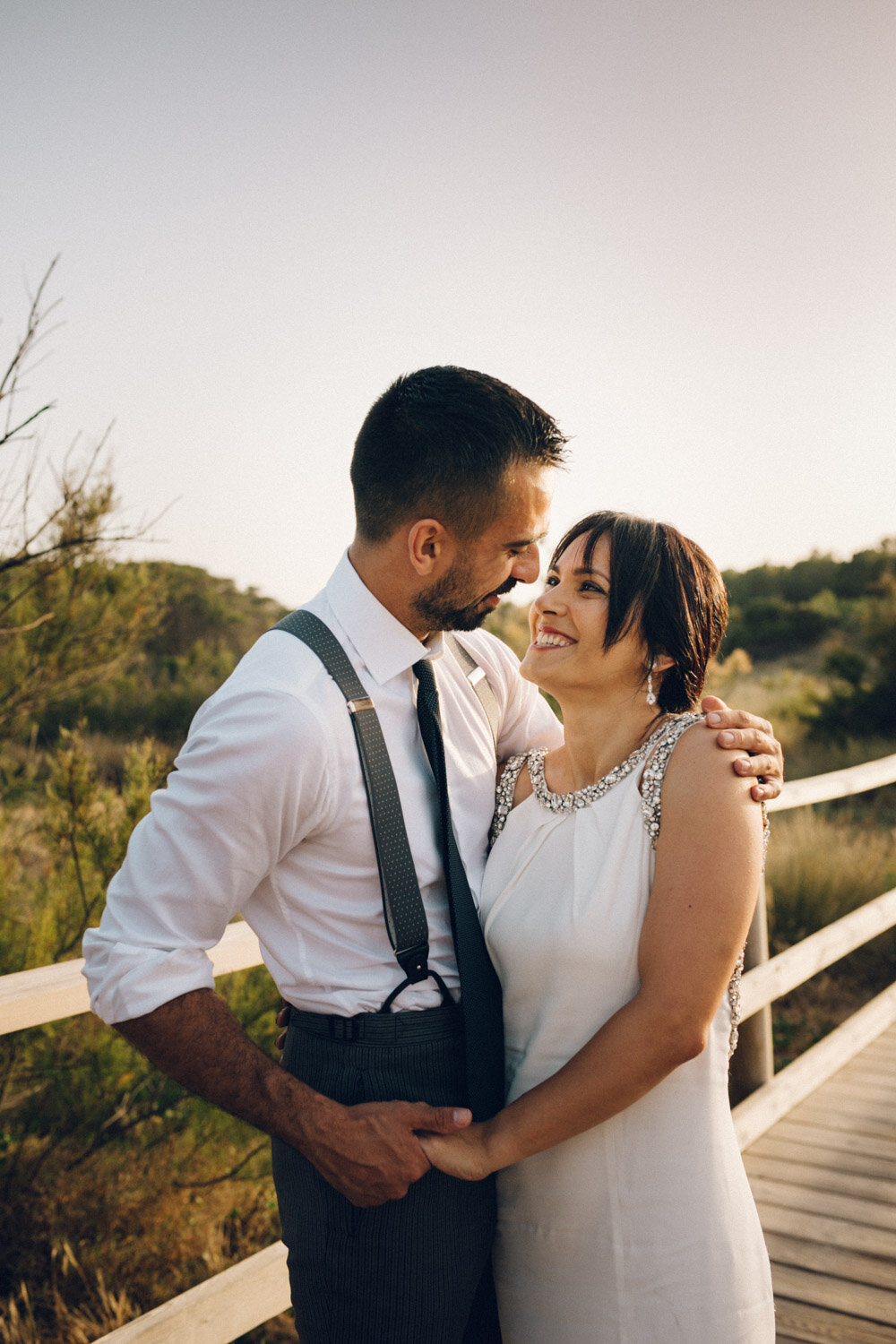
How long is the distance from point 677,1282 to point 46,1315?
2577 millimetres

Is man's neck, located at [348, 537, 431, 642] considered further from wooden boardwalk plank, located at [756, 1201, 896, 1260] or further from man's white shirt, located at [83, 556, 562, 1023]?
wooden boardwalk plank, located at [756, 1201, 896, 1260]

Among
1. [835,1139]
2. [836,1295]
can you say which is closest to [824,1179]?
[835,1139]

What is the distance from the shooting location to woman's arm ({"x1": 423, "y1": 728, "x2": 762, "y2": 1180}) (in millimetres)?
1335

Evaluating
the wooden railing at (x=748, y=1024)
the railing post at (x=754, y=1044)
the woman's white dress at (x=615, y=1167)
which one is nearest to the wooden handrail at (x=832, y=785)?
the wooden railing at (x=748, y=1024)

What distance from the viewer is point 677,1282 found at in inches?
56.0

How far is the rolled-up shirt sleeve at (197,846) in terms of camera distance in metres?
1.21

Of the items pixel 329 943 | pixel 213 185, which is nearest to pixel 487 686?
pixel 329 943

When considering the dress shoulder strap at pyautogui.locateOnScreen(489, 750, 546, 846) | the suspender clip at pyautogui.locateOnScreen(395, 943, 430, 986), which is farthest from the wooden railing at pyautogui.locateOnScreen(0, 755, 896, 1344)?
the dress shoulder strap at pyautogui.locateOnScreen(489, 750, 546, 846)

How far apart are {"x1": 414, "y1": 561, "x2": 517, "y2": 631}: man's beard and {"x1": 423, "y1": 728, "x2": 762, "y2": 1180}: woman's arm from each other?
1.80 ft

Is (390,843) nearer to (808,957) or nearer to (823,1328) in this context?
(823,1328)

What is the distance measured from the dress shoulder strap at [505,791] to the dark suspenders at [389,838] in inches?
15.9

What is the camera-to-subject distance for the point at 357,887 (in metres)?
1.37

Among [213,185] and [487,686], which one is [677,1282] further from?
[213,185]

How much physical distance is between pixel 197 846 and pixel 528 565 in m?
0.78
